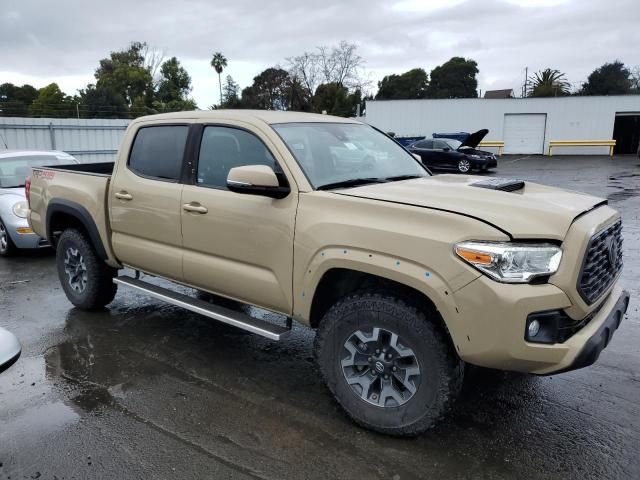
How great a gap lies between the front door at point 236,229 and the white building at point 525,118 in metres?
30.3

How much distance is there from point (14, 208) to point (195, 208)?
16.8 feet

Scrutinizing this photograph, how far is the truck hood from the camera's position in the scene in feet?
8.92

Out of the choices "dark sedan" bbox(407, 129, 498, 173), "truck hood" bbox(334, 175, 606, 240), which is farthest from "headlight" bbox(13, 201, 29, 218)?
"dark sedan" bbox(407, 129, 498, 173)

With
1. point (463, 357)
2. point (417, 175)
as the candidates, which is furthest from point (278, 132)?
point (463, 357)

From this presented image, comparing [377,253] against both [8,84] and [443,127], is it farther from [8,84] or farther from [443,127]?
[8,84]

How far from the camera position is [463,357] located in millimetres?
2746

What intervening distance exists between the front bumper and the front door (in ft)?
3.94

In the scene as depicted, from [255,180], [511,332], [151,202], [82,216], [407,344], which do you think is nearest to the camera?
[511,332]

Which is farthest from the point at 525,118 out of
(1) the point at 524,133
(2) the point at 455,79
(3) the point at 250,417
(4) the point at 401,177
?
(3) the point at 250,417

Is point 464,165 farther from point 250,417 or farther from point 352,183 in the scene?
point 250,417

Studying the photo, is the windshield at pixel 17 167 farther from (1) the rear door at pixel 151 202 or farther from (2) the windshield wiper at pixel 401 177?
(2) the windshield wiper at pixel 401 177

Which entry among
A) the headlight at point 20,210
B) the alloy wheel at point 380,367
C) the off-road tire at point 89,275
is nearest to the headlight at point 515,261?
the alloy wheel at point 380,367

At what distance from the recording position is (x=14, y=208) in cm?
766

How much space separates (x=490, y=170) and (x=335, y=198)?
71.9 feet
